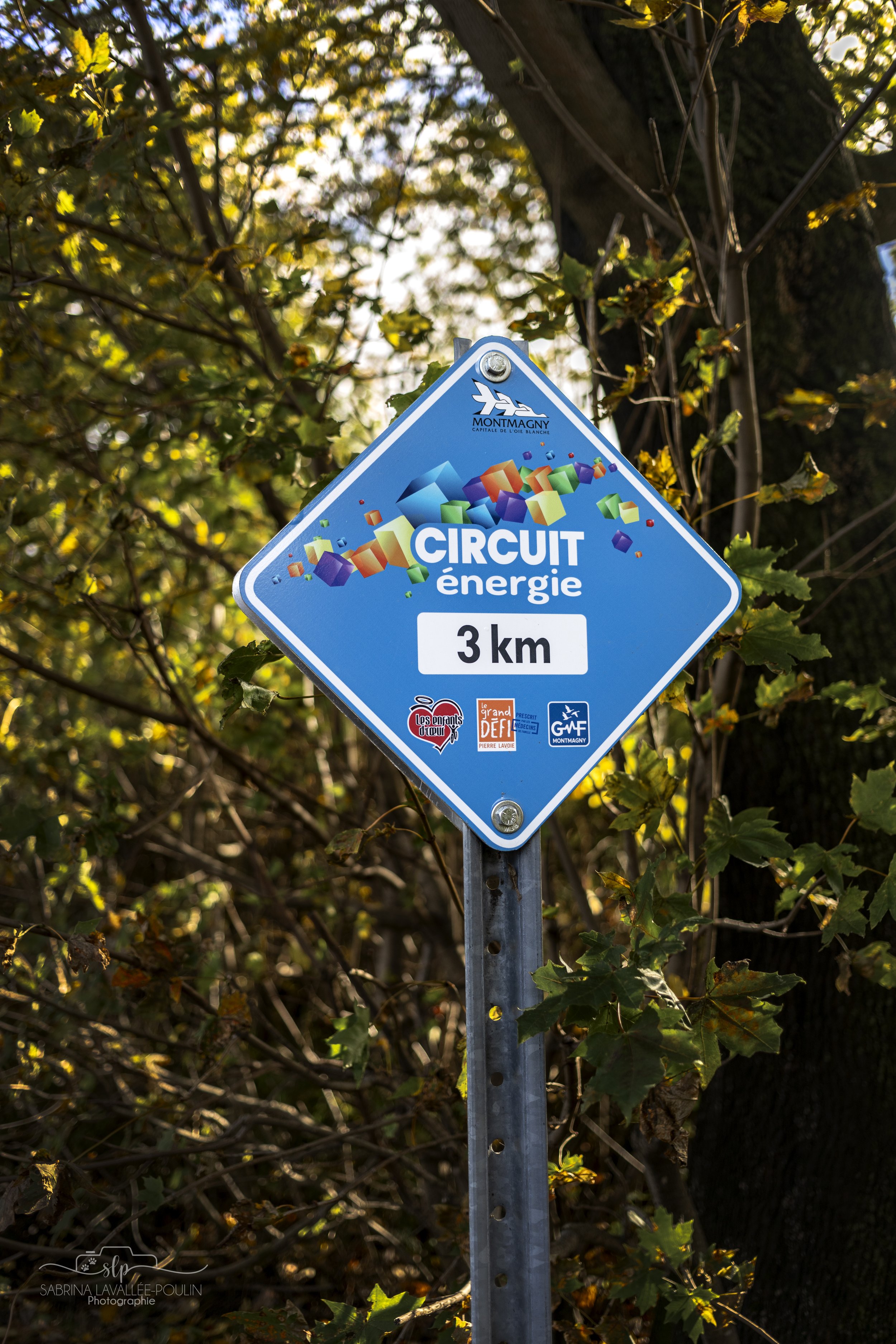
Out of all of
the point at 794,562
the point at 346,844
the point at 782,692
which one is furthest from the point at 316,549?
the point at 794,562

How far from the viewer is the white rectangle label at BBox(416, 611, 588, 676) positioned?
1.13 metres

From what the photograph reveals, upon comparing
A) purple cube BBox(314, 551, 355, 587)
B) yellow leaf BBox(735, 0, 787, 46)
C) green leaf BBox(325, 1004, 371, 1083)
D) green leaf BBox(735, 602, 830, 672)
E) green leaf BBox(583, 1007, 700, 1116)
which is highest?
yellow leaf BBox(735, 0, 787, 46)

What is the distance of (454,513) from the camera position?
1.17 metres

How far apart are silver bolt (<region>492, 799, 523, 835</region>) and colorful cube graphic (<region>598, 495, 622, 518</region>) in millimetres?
416

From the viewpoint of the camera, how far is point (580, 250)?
2559mm

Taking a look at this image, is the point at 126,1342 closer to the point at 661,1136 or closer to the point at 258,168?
the point at 661,1136

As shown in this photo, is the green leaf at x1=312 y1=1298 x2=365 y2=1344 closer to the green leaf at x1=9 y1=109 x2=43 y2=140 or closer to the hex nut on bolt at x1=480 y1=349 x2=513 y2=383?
the hex nut on bolt at x1=480 y1=349 x2=513 y2=383

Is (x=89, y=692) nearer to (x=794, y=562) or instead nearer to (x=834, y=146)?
(x=794, y=562)

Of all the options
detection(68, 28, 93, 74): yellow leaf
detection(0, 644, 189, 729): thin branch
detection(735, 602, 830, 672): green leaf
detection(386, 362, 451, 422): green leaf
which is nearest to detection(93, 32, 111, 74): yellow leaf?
detection(68, 28, 93, 74): yellow leaf

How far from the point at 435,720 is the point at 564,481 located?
1.24ft

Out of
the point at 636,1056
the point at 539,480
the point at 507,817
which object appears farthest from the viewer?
the point at 539,480

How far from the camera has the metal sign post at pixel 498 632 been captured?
1070 millimetres

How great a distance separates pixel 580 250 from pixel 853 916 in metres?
1.97

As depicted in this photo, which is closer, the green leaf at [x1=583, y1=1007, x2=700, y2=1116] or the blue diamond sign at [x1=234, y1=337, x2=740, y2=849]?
the green leaf at [x1=583, y1=1007, x2=700, y2=1116]
